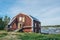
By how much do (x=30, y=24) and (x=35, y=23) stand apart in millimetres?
2091

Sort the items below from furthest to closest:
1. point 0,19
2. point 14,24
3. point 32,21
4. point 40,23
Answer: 1. point 0,19
2. point 40,23
3. point 14,24
4. point 32,21

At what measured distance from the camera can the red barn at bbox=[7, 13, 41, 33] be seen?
41434 mm

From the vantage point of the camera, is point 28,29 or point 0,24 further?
point 0,24

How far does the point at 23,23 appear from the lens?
1688 inches

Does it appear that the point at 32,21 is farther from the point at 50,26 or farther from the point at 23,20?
the point at 50,26

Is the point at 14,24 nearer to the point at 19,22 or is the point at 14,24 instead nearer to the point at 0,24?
the point at 19,22

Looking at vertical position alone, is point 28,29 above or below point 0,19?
below

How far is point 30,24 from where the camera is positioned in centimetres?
4150

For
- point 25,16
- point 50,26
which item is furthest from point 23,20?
point 50,26

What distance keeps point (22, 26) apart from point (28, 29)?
1.89m

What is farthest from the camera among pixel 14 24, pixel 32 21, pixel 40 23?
pixel 40 23

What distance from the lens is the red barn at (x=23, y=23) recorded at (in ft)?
136

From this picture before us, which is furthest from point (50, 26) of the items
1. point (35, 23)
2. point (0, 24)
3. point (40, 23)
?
point (0, 24)

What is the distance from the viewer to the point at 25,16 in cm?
4244
